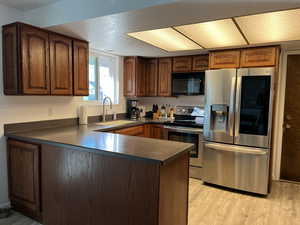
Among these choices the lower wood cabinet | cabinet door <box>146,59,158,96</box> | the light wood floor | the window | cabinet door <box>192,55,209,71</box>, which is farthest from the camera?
cabinet door <box>146,59,158,96</box>

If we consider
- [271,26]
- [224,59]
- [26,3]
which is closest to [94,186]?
[26,3]

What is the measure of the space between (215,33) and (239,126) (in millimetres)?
1363

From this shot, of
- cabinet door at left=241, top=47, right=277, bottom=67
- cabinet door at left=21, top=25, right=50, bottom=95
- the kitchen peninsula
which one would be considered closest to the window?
cabinet door at left=21, top=25, right=50, bottom=95

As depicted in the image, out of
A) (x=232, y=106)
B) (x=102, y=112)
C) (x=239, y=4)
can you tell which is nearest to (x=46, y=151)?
(x=102, y=112)

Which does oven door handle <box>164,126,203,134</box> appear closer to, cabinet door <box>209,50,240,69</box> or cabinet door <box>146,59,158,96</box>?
cabinet door <box>146,59,158,96</box>

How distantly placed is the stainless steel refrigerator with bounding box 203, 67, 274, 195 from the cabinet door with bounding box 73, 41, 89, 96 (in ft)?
6.08

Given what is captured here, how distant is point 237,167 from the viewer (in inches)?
125

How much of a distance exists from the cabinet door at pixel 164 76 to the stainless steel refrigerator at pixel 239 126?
43.7 inches

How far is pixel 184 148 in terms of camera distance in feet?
6.11

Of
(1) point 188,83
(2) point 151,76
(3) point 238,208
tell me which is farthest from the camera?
(2) point 151,76

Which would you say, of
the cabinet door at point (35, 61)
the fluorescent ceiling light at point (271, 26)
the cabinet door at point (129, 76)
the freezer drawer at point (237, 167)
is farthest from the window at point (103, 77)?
the fluorescent ceiling light at point (271, 26)

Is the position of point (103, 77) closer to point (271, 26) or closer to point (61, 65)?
point (61, 65)

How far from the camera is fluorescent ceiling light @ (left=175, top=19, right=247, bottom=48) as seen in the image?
230 cm

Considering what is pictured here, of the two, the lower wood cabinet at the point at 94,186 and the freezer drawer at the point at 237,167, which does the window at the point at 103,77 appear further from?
the freezer drawer at the point at 237,167
